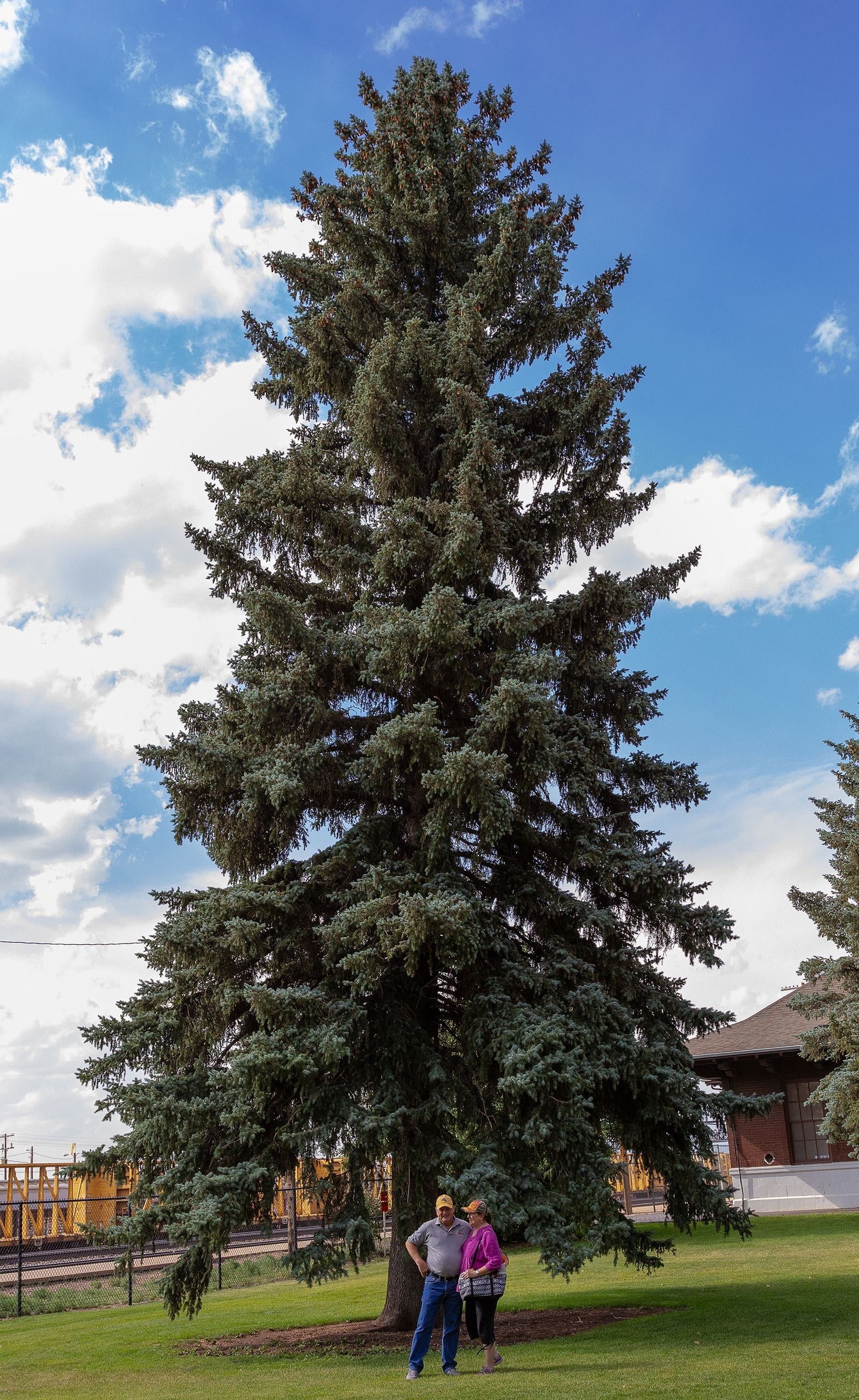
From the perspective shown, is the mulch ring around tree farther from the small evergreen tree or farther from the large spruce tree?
the small evergreen tree

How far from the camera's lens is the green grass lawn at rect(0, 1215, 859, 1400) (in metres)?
8.34

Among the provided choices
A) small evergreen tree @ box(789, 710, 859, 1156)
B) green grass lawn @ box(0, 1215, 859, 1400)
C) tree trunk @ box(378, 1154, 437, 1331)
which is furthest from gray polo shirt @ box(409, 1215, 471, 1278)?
small evergreen tree @ box(789, 710, 859, 1156)

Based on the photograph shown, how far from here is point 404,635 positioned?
40.1ft

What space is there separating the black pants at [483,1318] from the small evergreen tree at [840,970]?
13668mm

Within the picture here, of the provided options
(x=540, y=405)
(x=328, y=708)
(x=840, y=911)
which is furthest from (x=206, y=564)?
(x=840, y=911)

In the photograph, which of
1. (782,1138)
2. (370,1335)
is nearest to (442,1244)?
(370,1335)

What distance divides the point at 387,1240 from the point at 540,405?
80.2 ft

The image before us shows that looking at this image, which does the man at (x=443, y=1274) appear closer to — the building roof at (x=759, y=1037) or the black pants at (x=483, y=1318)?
the black pants at (x=483, y=1318)

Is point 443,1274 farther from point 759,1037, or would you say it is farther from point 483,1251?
point 759,1037

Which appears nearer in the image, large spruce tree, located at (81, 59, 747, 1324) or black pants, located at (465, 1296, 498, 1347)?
black pants, located at (465, 1296, 498, 1347)

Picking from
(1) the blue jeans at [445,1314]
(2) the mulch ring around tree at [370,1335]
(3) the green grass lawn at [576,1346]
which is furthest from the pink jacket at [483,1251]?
(2) the mulch ring around tree at [370,1335]

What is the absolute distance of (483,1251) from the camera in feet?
A: 30.0

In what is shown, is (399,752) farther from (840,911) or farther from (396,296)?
(840,911)

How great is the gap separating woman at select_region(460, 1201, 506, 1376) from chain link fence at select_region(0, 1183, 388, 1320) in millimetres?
7242
